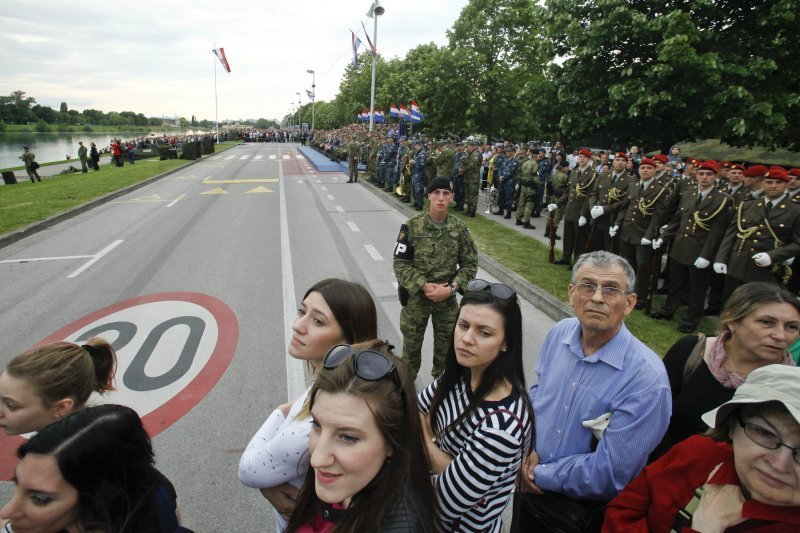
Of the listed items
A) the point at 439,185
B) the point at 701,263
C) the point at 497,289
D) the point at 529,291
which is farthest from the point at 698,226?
the point at 497,289

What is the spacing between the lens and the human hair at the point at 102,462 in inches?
63.9

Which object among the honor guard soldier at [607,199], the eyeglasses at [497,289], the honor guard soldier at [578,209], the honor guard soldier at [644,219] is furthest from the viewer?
the honor guard soldier at [578,209]

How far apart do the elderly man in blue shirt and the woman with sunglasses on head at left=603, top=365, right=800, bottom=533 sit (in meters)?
0.32

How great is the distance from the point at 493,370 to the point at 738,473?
0.93 meters

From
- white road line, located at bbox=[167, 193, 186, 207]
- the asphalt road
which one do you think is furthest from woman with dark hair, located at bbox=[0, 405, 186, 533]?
white road line, located at bbox=[167, 193, 186, 207]

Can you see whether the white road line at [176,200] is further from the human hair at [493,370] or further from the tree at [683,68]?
the human hair at [493,370]

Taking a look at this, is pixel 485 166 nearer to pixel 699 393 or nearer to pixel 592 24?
pixel 592 24

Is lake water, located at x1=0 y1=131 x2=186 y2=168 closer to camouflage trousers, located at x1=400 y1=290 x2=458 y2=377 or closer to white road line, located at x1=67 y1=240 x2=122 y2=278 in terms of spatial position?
white road line, located at x1=67 y1=240 x2=122 y2=278

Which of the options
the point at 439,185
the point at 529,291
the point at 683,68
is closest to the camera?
the point at 439,185

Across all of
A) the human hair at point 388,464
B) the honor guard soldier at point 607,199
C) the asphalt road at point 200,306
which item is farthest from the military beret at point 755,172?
the human hair at point 388,464

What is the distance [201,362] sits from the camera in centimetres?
515

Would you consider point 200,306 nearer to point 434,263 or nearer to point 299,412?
point 434,263

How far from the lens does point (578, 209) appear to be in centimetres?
919

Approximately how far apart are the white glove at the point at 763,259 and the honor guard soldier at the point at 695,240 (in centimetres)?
71
